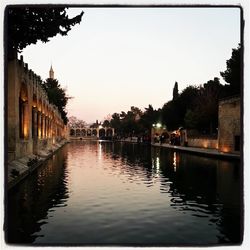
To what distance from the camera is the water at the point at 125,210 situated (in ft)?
28.8

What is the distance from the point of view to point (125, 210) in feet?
38.3

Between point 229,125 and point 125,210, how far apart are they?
24.1m

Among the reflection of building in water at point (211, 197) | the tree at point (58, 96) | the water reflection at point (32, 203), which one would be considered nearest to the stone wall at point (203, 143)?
the reflection of building in water at point (211, 197)

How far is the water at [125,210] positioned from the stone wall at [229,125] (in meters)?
12.4

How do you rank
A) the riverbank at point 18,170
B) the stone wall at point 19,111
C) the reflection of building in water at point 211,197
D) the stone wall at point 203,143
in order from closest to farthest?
the reflection of building in water at point 211,197 → the riverbank at point 18,170 → the stone wall at point 19,111 → the stone wall at point 203,143

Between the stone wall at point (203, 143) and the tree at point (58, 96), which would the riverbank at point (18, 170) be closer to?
the stone wall at point (203, 143)

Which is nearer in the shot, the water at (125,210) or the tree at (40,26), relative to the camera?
the water at (125,210)

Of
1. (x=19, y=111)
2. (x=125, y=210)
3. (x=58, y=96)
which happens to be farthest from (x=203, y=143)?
(x=58, y=96)

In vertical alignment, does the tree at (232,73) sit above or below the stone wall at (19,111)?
above

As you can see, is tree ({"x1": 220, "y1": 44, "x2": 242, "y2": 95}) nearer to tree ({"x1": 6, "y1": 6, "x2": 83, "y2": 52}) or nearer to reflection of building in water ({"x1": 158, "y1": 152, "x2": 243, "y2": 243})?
reflection of building in water ({"x1": 158, "y1": 152, "x2": 243, "y2": 243})

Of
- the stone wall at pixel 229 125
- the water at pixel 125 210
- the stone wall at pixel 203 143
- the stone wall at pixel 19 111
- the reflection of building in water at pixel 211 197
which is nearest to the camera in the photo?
the water at pixel 125 210
